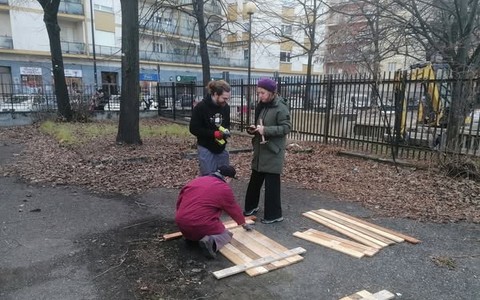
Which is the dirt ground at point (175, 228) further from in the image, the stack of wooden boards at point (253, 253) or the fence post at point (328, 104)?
the fence post at point (328, 104)

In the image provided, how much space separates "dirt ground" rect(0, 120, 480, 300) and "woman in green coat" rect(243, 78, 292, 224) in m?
0.36

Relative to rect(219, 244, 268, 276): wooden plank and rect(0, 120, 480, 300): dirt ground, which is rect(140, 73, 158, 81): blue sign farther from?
rect(219, 244, 268, 276): wooden plank

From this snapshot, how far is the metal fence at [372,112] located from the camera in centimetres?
737

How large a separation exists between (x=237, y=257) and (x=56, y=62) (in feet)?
46.8

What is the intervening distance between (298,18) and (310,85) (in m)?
15.6

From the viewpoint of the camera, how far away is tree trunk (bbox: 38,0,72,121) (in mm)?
14562

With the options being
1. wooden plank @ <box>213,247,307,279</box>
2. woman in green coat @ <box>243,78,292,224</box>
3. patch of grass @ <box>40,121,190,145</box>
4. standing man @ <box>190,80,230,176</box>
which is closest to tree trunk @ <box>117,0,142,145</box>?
patch of grass @ <box>40,121,190,145</box>

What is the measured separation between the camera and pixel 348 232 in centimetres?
429

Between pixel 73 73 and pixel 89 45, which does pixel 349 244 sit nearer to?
pixel 73 73

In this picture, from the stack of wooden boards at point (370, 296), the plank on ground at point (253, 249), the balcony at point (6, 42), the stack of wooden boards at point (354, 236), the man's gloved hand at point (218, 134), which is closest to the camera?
the stack of wooden boards at point (370, 296)

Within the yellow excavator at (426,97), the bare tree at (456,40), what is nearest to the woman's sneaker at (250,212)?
the bare tree at (456,40)

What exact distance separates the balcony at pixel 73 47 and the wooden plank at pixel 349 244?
3378 centimetres

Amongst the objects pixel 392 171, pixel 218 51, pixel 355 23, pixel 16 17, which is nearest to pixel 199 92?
pixel 355 23

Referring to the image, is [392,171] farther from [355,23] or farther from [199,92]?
[199,92]
